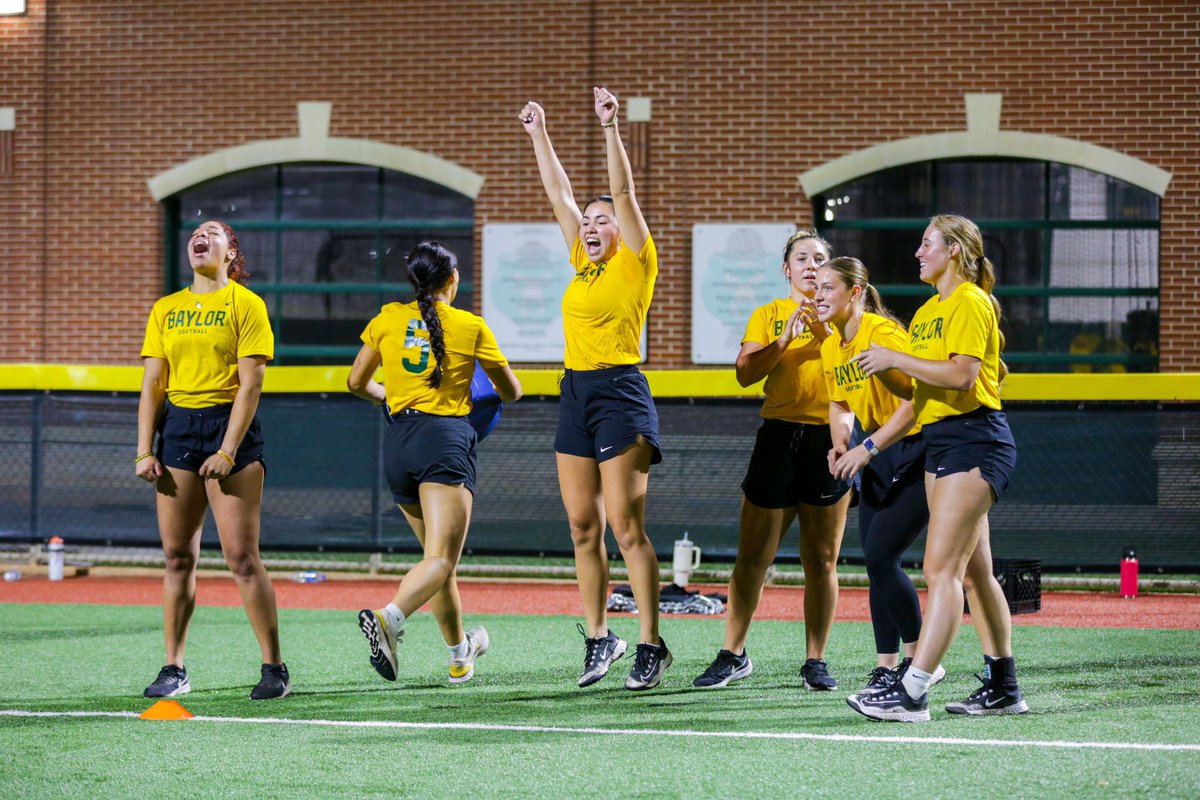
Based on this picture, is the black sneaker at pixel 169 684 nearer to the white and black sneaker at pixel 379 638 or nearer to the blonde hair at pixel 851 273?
the white and black sneaker at pixel 379 638

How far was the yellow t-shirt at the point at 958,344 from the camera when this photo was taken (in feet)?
18.2

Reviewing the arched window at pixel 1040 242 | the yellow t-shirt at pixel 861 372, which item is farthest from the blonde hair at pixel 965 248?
the arched window at pixel 1040 242

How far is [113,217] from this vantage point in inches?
640

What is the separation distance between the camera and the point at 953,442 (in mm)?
5668

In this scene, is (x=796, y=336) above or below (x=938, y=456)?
above

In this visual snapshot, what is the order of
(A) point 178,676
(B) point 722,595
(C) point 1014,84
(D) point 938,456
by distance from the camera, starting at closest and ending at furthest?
(D) point 938,456
(A) point 178,676
(B) point 722,595
(C) point 1014,84

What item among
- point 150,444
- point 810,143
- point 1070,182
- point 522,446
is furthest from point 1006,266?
point 150,444

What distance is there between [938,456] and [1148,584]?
5884mm

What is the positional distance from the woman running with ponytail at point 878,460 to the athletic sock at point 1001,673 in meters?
0.30

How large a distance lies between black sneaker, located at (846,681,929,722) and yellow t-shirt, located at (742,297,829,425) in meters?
1.45

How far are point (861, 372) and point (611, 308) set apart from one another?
3.72 ft

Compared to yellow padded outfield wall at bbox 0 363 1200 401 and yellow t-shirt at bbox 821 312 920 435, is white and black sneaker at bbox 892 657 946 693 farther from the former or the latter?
yellow padded outfield wall at bbox 0 363 1200 401

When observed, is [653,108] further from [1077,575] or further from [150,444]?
[150,444]

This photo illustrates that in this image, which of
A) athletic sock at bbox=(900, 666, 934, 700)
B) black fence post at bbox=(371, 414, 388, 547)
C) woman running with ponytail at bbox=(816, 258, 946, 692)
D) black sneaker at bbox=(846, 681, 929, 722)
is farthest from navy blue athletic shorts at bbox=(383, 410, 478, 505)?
black fence post at bbox=(371, 414, 388, 547)
